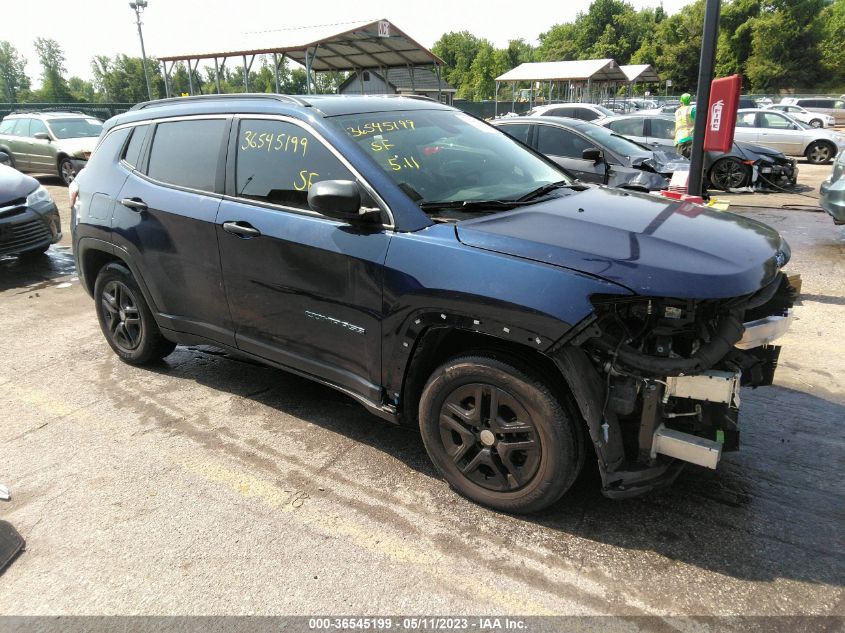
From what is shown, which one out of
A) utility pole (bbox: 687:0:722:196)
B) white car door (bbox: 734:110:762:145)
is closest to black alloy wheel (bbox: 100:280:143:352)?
utility pole (bbox: 687:0:722:196)

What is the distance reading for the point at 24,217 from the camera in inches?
293

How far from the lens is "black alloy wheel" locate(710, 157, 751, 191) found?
12.5 m

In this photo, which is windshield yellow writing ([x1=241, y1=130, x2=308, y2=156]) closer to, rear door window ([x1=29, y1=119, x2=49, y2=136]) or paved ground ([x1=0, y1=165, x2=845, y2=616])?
paved ground ([x1=0, y1=165, x2=845, y2=616])

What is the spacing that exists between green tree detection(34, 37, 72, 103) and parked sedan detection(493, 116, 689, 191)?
111m

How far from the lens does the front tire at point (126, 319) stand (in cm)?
440

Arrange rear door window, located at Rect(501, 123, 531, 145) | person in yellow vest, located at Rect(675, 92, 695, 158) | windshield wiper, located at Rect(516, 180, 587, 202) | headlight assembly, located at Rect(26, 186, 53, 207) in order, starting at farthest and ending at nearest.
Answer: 1. person in yellow vest, located at Rect(675, 92, 695, 158)
2. rear door window, located at Rect(501, 123, 531, 145)
3. headlight assembly, located at Rect(26, 186, 53, 207)
4. windshield wiper, located at Rect(516, 180, 587, 202)

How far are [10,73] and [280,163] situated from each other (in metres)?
131

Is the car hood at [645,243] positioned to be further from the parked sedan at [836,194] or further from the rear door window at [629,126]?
the rear door window at [629,126]

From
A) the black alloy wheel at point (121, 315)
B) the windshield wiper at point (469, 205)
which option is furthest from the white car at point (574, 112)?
the windshield wiper at point (469, 205)

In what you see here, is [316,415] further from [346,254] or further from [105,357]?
[105,357]

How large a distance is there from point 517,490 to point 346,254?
4.55 feet

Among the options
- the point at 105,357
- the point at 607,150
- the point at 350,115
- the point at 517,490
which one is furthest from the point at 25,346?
the point at 607,150

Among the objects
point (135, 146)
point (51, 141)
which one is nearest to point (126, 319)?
point (135, 146)

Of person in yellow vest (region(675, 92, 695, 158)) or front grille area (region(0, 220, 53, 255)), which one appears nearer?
front grille area (region(0, 220, 53, 255))
